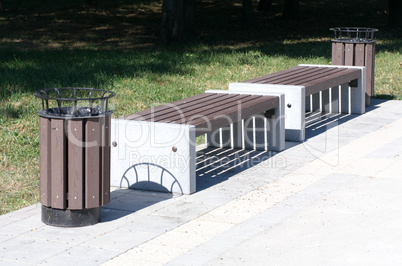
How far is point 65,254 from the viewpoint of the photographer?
5152mm

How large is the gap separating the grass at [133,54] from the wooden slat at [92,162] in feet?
4.18

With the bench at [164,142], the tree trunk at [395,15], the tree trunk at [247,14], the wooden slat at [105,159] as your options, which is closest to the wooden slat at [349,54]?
the bench at [164,142]

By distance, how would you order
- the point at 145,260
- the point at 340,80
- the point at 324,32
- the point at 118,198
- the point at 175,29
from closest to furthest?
the point at 145,260, the point at 118,198, the point at 340,80, the point at 175,29, the point at 324,32

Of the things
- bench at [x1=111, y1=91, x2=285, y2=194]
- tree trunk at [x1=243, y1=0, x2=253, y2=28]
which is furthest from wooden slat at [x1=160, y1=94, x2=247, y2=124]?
tree trunk at [x1=243, y1=0, x2=253, y2=28]

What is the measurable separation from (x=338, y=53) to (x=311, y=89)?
2548 millimetres

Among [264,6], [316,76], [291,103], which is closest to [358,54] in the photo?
[316,76]

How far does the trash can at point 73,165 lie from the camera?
5.68 meters

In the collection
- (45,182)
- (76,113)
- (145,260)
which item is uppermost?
(76,113)

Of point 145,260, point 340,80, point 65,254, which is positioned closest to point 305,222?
point 145,260

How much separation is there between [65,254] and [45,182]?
852 mm

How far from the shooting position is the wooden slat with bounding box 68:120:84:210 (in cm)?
566

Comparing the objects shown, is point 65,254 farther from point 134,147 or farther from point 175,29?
point 175,29

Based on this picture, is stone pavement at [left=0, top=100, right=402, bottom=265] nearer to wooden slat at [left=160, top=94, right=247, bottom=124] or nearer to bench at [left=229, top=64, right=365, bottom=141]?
wooden slat at [left=160, top=94, right=247, bottom=124]

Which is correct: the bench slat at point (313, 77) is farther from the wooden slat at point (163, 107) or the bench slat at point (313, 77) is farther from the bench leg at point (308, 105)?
the wooden slat at point (163, 107)
